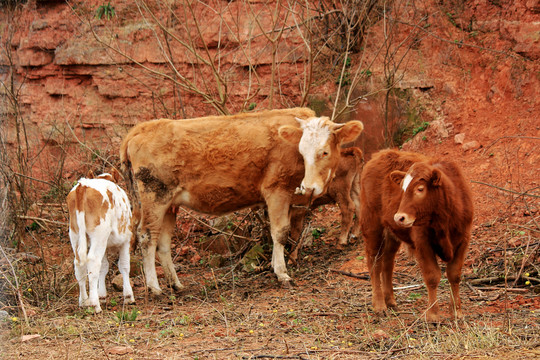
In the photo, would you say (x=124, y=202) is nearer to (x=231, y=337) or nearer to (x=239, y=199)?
(x=239, y=199)

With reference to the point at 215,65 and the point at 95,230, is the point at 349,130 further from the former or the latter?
the point at 215,65

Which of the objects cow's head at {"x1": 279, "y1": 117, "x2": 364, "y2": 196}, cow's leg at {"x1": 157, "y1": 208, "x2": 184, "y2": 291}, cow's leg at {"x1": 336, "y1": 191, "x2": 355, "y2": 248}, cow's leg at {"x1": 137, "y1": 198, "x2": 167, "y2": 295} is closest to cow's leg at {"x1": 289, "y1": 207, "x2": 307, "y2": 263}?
cow's leg at {"x1": 336, "y1": 191, "x2": 355, "y2": 248}

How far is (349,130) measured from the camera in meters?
8.83

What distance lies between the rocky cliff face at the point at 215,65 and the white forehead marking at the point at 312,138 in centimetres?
223

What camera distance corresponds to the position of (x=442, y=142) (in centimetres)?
1298

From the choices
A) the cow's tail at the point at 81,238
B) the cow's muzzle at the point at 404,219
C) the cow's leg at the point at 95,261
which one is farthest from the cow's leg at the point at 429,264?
the cow's tail at the point at 81,238

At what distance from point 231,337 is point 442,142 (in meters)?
8.10

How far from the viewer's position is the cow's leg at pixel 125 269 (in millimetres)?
8336

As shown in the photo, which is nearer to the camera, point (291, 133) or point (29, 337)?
point (29, 337)

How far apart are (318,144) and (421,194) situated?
2.81m

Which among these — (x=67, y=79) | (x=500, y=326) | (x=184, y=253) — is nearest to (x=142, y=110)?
(x=67, y=79)

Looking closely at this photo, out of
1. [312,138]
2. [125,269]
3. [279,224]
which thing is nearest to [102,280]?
[125,269]

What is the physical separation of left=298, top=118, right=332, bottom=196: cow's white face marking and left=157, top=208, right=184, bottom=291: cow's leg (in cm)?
226

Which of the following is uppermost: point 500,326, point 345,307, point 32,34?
point 32,34
